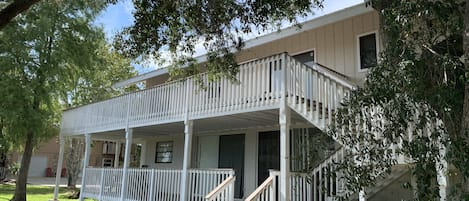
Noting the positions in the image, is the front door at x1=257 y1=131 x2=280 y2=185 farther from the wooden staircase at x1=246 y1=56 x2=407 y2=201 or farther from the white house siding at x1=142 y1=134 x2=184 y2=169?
the white house siding at x1=142 y1=134 x2=184 y2=169

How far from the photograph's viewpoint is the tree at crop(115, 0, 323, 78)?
27.5ft

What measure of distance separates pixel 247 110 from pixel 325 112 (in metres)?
2.17

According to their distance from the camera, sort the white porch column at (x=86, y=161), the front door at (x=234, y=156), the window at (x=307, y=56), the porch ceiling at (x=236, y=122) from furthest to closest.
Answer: the white porch column at (x=86, y=161) → the front door at (x=234, y=156) → the window at (x=307, y=56) → the porch ceiling at (x=236, y=122)

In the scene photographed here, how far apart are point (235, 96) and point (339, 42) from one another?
11.5 ft

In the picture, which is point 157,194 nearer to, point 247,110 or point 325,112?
point 247,110

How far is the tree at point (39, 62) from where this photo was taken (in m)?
15.7

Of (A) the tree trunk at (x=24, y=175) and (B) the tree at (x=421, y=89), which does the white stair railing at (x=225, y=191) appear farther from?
(A) the tree trunk at (x=24, y=175)

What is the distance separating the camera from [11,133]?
16.6m

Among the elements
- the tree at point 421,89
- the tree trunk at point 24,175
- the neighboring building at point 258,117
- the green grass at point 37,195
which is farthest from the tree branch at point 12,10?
the green grass at point 37,195

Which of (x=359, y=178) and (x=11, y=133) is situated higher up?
(x=11, y=133)

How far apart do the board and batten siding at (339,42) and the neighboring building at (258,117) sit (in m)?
0.03

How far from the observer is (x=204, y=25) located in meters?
8.58

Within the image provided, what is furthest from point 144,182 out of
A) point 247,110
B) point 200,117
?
point 247,110

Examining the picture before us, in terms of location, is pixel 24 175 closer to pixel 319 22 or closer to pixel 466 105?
pixel 319 22
